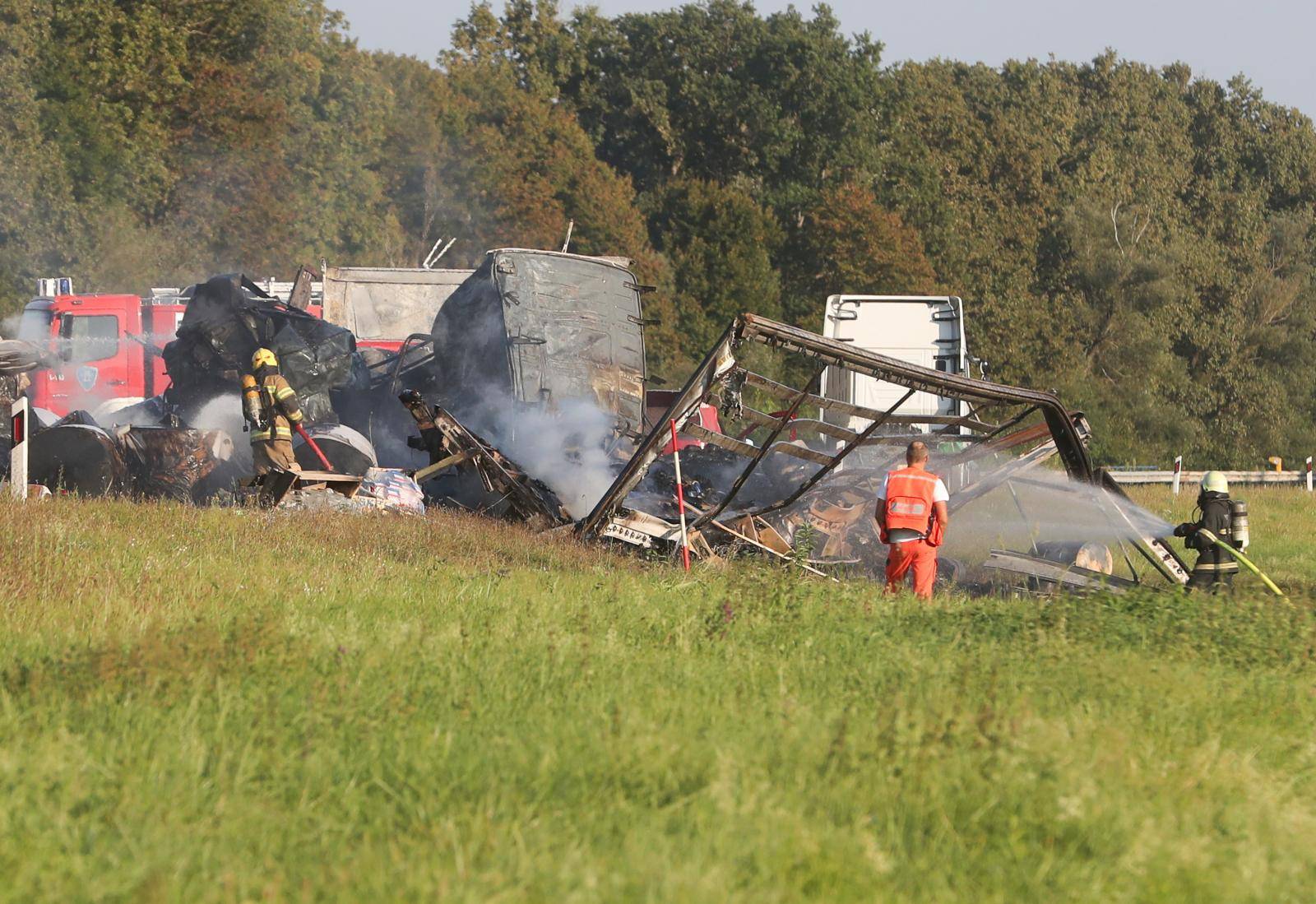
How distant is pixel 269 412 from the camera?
46.2 ft

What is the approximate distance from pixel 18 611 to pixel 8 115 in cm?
3344

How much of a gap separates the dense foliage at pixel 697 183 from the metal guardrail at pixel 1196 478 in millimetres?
12290

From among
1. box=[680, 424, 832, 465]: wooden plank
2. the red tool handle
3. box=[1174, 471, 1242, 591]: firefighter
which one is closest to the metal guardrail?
box=[680, 424, 832, 465]: wooden plank

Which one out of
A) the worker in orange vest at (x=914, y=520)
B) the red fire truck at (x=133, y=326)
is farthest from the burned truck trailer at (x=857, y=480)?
the red fire truck at (x=133, y=326)

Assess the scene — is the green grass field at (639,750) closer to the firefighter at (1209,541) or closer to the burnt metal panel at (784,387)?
the firefighter at (1209,541)

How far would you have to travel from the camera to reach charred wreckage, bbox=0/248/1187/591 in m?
11.8

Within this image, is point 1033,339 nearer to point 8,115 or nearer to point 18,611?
point 8,115

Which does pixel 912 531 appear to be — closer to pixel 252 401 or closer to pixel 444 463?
pixel 444 463

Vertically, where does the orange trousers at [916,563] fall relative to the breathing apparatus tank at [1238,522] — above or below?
below

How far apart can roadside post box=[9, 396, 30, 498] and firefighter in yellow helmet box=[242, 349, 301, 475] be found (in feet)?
5.90

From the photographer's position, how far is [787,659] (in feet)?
23.7

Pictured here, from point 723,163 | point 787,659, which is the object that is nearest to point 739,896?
point 787,659

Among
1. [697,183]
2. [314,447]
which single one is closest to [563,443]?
[314,447]

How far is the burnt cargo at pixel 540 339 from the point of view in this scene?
54.6 feet
